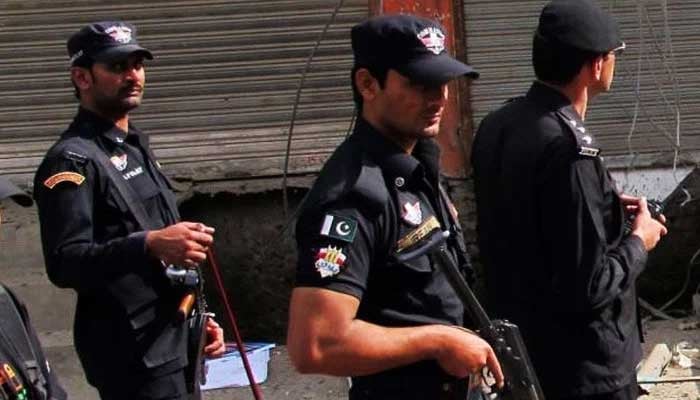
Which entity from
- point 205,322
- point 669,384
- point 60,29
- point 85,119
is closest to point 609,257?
point 205,322

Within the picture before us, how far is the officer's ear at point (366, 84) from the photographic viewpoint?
9.40ft

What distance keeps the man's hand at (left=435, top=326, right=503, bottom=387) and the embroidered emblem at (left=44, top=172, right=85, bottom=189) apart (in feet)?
5.50

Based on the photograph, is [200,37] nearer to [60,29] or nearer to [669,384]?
[60,29]

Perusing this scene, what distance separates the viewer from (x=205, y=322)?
14.0 feet

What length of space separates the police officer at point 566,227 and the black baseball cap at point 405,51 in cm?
58

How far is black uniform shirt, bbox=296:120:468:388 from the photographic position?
2.71 metres

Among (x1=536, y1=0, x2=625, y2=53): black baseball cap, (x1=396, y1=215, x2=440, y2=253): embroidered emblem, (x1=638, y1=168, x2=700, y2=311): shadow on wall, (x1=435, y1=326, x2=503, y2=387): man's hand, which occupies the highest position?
(x1=536, y1=0, x2=625, y2=53): black baseball cap

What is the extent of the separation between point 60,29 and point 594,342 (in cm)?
413

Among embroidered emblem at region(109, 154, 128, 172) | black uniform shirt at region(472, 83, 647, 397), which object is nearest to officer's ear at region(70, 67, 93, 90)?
embroidered emblem at region(109, 154, 128, 172)

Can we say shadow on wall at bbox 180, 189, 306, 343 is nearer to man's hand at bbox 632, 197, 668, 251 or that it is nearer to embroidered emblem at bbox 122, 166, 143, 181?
embroidered emblem at bbox 122, 166, 143, 181

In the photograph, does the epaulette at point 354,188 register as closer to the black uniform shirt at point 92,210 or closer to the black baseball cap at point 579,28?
the black baseball cap at point 579,28

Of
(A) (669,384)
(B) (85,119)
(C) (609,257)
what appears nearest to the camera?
(C) (609,257)

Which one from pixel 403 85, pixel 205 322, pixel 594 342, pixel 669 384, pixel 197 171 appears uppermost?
pixel 403 85

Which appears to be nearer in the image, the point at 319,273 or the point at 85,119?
the point at 319,273
